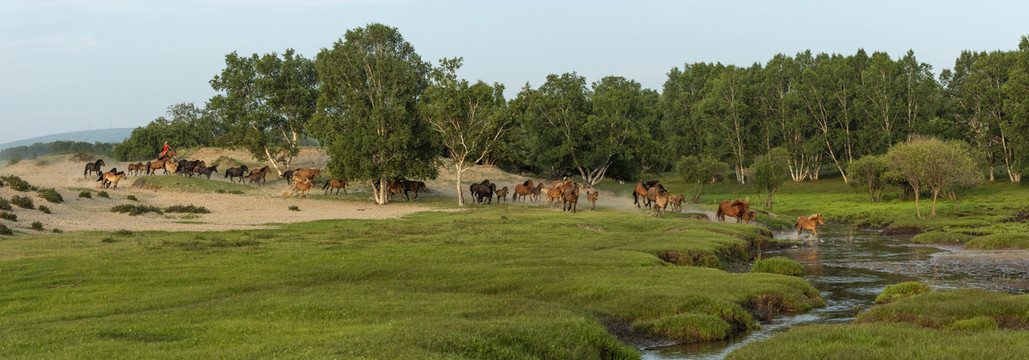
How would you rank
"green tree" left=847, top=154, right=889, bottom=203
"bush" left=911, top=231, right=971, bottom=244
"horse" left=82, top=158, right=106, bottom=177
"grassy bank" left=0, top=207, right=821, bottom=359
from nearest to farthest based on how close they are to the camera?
"grassy bank" left=0, top=207, right=821, bottom=359, "bush" left=911, top=231, right=971, bottom=244, "horse" left=82, top=158, right=106, bottom=177, "green tree" left=847, top=154, right=889, bottom=203

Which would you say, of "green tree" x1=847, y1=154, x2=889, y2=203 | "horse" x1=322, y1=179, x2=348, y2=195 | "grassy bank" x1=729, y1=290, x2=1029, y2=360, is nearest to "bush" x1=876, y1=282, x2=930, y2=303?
"grassy bank" x1=729, y1=290, x2=1029, y2=360

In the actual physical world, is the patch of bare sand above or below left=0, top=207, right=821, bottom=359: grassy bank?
above

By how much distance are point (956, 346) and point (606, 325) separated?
23.7 feet

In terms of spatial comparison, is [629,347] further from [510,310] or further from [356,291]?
[356,291]

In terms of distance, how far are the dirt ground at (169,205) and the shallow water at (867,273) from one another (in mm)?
23359

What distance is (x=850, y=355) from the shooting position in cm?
1327

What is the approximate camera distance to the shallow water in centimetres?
1750

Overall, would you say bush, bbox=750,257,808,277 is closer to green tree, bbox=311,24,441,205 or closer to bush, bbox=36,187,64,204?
green tree, bbox=311,24,441,205

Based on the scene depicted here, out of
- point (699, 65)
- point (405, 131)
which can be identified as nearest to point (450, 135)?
point (405, 131)

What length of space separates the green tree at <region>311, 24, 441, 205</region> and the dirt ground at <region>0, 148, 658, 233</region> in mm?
3309

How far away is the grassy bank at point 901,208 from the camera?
148 feet

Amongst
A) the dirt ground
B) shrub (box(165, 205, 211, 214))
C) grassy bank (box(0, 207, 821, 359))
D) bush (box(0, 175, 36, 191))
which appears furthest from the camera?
shrub (box(165, 205, 211, 214))

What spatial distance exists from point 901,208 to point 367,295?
190ft

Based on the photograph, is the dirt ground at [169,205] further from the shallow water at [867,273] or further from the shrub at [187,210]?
the shallow water at [867,273]
